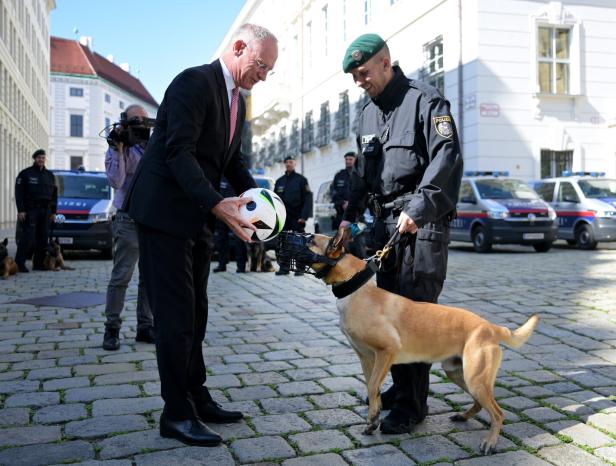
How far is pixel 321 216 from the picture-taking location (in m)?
18.9

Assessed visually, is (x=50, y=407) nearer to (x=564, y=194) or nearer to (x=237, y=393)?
(x=237, y=393)

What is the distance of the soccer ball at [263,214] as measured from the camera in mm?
3096

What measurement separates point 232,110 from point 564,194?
48.9 feet

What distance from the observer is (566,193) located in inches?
647

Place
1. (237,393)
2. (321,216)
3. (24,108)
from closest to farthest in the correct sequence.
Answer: (237,393)
(321,216)
(24,108)

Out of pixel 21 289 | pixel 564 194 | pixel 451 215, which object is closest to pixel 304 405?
pixel 451 215

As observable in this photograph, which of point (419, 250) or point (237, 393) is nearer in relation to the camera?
point (419, 250)

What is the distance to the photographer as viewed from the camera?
5.44m

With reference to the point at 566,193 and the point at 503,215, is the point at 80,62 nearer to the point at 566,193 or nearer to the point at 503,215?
the point at 566,193

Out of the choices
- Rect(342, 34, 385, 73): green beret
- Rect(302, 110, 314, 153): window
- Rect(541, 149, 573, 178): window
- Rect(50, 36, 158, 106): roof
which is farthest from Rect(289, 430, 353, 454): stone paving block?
Rect(50, 36, 158, 106): roof

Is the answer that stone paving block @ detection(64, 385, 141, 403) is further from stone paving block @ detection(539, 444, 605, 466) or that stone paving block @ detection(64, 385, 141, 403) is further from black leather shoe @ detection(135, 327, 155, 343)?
stone paving block @ detection(539, 444, 605, 466)

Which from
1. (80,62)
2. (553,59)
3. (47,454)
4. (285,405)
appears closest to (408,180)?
(285,405)

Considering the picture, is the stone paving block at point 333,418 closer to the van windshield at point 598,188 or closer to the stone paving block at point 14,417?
the stone paving block at point 14,417

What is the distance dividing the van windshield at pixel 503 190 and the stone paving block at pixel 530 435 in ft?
41.2
